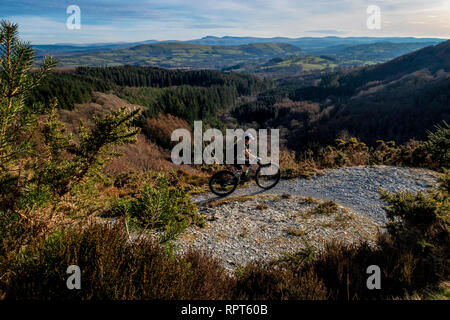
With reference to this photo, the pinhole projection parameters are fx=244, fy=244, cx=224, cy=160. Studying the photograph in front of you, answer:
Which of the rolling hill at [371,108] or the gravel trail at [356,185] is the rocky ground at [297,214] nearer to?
the gravel trail at [356,185]

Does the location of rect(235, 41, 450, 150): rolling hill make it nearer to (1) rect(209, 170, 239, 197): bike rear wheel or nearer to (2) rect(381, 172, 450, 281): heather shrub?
(1) rect(209, 170, 239, 197): bike rear wheel

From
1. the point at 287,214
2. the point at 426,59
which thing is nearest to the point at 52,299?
the point at 287,214

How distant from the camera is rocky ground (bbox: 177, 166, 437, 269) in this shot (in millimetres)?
6070

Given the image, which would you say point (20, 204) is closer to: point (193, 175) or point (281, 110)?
point (193, 175)

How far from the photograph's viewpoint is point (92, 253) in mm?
2281

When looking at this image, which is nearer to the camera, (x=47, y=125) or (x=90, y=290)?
(x=90, y=290)

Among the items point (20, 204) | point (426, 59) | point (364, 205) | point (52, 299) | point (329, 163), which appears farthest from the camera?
point (426, 59)

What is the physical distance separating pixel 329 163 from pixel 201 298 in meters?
12.1

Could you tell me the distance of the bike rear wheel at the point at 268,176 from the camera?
9977mm

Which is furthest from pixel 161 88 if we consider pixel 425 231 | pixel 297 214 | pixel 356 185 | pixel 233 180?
pixel 425 231

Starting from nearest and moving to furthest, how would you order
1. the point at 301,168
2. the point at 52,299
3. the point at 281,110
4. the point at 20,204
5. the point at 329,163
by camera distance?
the point at 52,299 → the point at 20,204 → the point at 301,168 → the point at 329,163 → the point at 281,110

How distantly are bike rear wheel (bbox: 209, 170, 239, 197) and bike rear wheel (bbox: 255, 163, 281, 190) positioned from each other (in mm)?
1144

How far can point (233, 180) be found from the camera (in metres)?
9.49

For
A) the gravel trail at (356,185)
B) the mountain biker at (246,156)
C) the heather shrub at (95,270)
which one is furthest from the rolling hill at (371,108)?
the heather shrub at (95,270)
